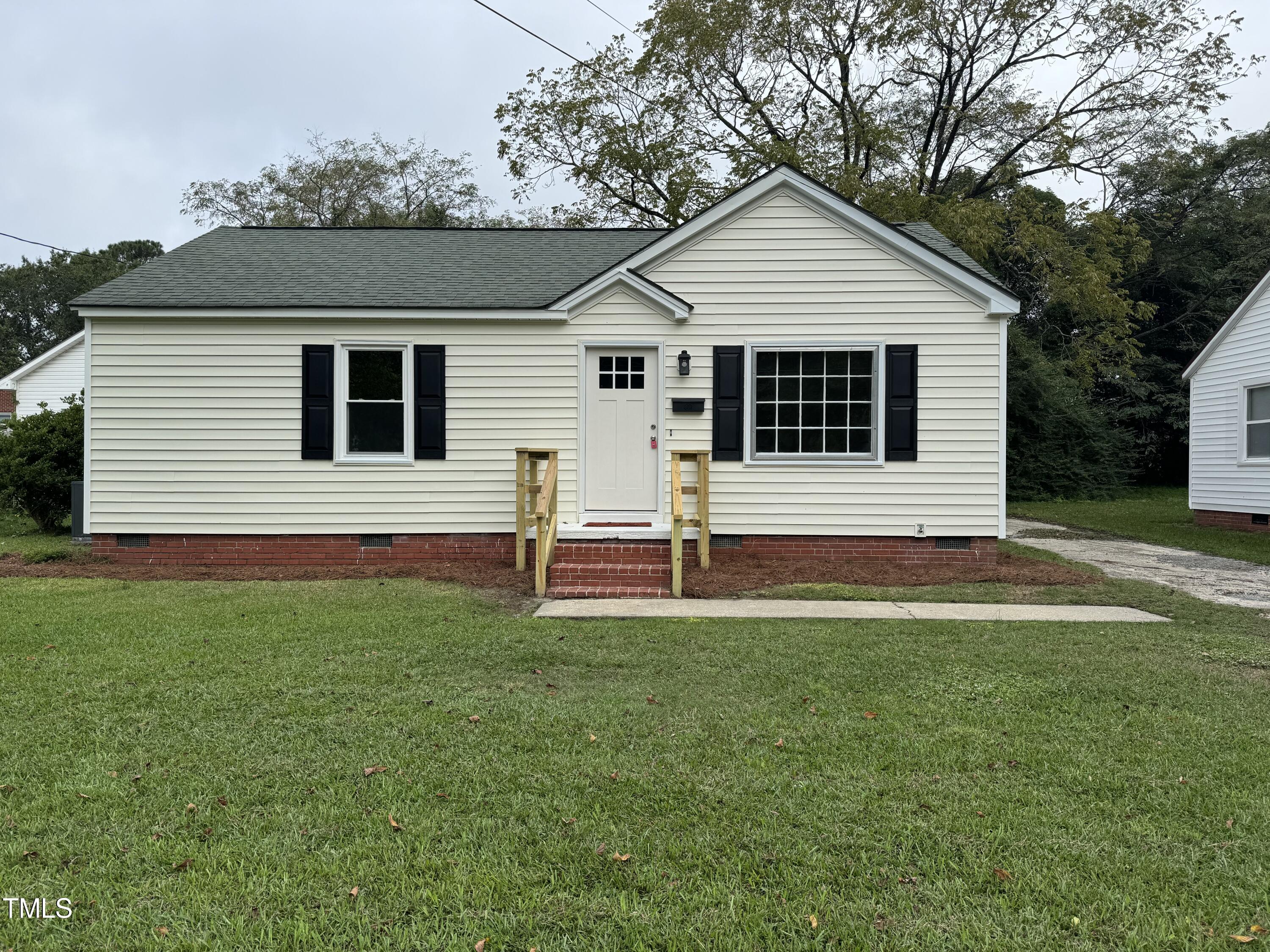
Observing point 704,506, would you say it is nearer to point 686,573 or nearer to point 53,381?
point 686,573

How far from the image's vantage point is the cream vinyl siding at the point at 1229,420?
13.9 m

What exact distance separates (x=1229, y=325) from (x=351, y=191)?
28.0m

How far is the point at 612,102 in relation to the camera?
23.6 metres

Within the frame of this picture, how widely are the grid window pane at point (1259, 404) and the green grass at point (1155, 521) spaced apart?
2.06 meters

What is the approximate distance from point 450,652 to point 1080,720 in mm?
3799

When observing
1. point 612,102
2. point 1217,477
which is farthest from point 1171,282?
point 612,102

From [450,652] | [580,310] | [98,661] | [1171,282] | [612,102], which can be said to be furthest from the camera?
[1171,282]

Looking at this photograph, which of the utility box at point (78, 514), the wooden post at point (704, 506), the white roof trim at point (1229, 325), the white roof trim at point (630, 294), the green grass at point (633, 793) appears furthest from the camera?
the white roof trim at point (1229, 325)

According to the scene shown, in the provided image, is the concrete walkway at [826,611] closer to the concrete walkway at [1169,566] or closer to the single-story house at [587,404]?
the concrete walkway at [1169,566]

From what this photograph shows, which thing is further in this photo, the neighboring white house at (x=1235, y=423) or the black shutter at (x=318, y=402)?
the neighboring white house at (x=1235, y=423)

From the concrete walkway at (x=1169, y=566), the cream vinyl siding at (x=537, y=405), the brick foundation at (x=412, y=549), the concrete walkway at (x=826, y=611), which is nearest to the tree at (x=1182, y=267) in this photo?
the concrete walkway at (x=1169, y=566)

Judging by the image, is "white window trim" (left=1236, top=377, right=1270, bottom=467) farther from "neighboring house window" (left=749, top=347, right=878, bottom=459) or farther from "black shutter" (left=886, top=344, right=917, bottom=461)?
"neighboring house window" (left=749, top=347, right=878, bottom=459)

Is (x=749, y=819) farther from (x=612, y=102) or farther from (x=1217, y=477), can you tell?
(x=612, y=102)

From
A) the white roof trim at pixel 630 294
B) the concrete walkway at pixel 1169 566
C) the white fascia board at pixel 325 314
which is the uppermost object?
the white roof trim at pixel 630 294
